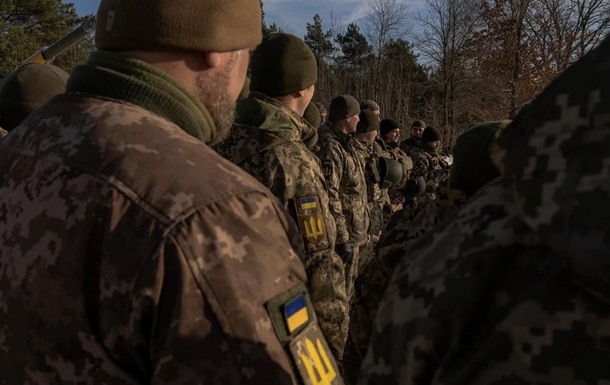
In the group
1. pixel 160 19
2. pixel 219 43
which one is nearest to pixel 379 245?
pixel 219 43

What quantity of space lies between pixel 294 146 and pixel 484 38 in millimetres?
21167

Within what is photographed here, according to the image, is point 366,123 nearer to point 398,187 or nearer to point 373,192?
point 398,187

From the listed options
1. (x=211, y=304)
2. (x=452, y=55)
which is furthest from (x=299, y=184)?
(x=452, y=55)

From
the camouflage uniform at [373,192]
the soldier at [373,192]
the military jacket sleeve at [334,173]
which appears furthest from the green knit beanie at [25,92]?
the camouflage uniform at [373,192]

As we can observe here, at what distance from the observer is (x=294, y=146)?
3.33 meters

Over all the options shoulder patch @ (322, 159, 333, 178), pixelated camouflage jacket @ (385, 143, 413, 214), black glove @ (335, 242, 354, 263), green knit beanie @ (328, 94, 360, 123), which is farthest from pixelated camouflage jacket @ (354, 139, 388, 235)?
black glove @ (335, 242, 354, 263)

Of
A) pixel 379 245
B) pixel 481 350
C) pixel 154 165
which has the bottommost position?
pixel 379 245

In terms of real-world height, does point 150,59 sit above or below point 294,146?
above

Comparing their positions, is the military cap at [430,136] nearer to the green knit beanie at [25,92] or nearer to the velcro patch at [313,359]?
the green knit beanie at [25,92]

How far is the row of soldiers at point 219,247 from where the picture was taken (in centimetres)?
83

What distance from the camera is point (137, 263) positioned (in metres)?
1.16

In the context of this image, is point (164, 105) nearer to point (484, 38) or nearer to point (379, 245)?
point (379, 245)

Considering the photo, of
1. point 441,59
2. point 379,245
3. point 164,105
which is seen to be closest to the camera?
point 164,105

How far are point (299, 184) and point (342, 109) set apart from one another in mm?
3506
